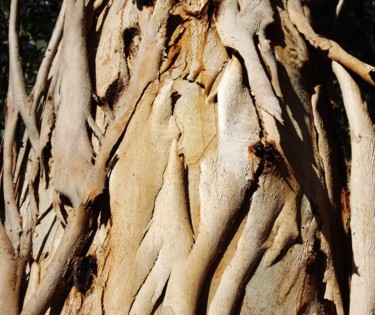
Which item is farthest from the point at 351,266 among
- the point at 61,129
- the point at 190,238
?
the point at 61,129

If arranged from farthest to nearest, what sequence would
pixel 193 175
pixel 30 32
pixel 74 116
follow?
pixel 30 32 → pixel 74 116 → pixel 193 175

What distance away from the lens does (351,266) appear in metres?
1.79

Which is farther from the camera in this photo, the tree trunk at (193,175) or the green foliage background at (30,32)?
the green foliage background at (30,32)


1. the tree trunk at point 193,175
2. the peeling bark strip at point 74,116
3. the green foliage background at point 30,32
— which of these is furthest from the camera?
the green foliage background at point 30,32

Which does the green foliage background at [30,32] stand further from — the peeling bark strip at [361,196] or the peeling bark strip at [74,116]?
the peeling bark strip at [361,196]

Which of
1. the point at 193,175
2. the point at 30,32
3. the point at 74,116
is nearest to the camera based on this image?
the point at 193,175

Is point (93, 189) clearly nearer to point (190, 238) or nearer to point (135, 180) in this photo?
point (135, 180)

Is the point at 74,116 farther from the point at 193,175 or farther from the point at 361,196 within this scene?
the point at 361,196

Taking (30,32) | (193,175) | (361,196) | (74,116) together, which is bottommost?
(361,196)

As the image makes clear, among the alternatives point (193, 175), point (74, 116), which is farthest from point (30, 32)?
point (193, 175)

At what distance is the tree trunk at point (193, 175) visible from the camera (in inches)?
62.6

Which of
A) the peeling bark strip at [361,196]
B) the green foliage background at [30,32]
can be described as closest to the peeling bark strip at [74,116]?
the peeling bark strip at [361,196]

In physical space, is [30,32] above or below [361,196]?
above

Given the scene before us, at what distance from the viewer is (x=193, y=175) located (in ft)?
5.38
